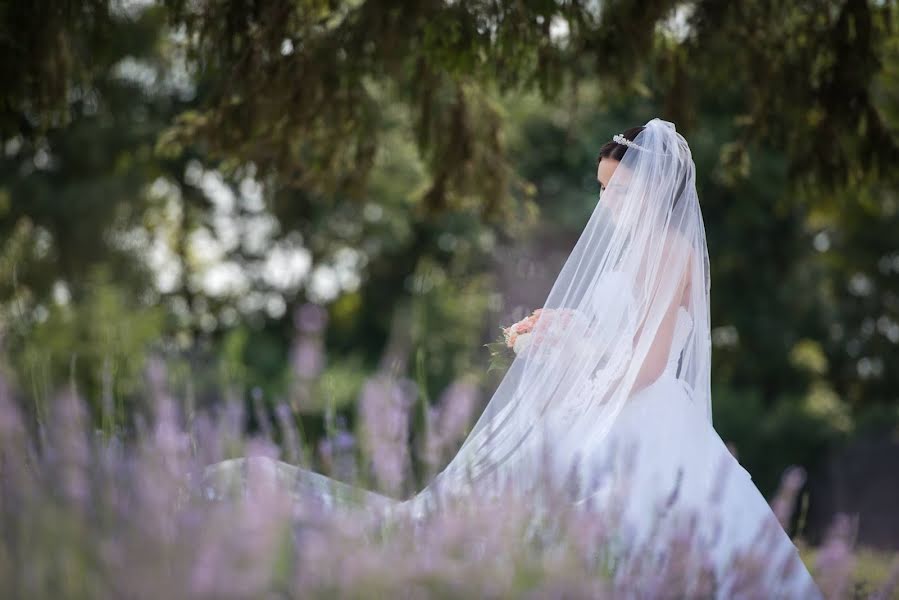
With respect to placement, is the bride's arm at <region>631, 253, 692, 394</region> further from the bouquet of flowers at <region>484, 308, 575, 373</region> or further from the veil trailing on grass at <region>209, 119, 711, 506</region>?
the bouquet of flowers at <region>484, 308, 575, 373</region>

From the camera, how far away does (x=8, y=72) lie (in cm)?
609

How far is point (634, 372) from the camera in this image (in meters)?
4.07

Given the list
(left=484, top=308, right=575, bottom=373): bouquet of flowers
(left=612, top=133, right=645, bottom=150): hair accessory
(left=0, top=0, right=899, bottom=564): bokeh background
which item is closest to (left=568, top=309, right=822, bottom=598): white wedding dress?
(left=0, top=0, right=899, bottom=564): bokeh background

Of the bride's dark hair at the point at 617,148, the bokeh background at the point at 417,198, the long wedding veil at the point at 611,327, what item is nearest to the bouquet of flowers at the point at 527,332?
the long wedding veil at the point at 611,327

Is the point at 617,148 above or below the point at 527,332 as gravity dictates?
above

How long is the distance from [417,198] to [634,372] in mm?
3662

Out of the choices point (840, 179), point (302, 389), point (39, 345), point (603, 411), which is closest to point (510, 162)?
point (840, 179)

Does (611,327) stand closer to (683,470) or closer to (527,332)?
(527,332)

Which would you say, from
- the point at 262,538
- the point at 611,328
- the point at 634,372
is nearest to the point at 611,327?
the point at 611,328

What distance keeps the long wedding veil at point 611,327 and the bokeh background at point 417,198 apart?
29 cm

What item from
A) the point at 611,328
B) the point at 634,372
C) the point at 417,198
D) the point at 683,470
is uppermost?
the point at 417,198

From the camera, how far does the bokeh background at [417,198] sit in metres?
5.89

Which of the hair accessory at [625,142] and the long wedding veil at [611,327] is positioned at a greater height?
the hair accessory at [625,142]

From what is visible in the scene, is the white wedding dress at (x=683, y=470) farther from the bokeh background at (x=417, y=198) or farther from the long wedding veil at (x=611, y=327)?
the bokeh background at (x=417, y=198)
